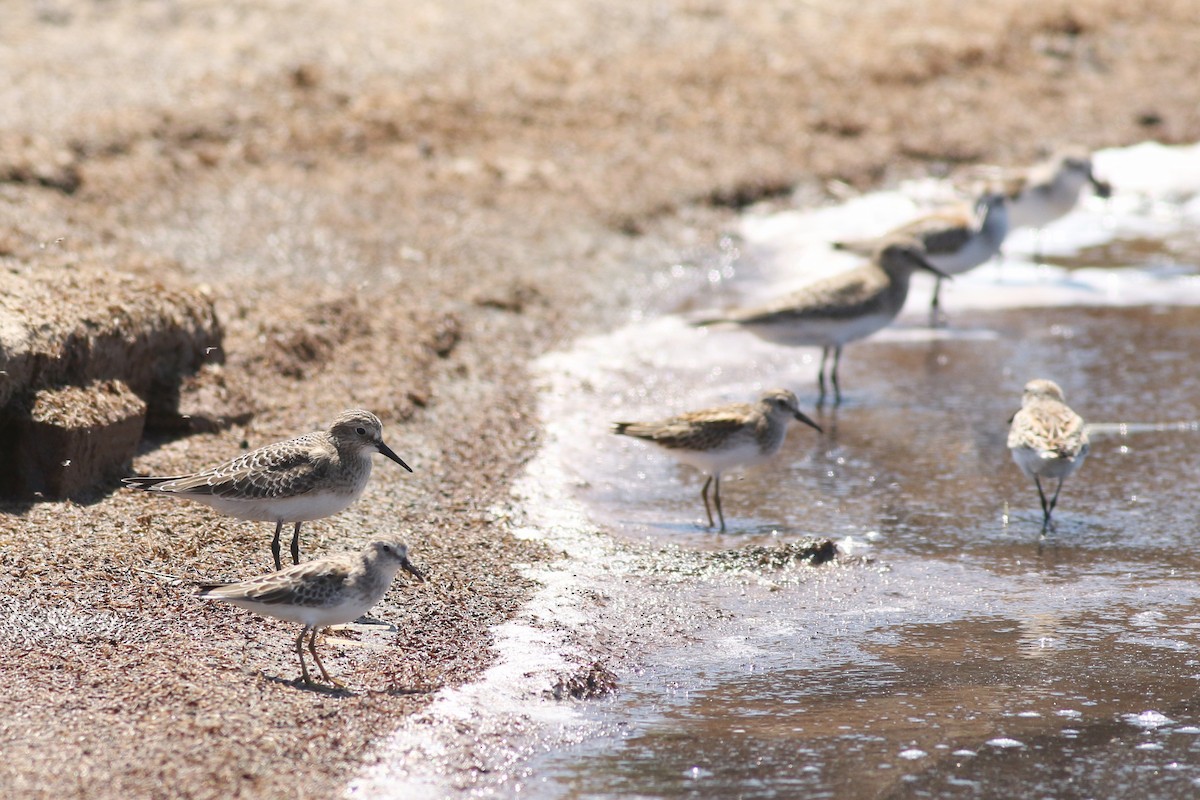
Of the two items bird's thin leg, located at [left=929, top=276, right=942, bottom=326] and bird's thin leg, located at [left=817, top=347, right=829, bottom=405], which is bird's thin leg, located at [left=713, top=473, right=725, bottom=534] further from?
bird's thin leg, located at [left=929, top=276, right=942, bottom=326]

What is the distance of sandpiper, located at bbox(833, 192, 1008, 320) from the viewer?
13.1 metres

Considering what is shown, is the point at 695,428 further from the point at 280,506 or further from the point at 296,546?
the point at 280,506

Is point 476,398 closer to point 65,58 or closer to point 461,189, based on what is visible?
point 461,189

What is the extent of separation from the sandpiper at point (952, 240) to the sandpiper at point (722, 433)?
4.70 m

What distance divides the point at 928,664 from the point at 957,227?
24.6 ft

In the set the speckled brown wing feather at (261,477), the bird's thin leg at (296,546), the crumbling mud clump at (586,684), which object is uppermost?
the speckled brown wing feather at (261,477)

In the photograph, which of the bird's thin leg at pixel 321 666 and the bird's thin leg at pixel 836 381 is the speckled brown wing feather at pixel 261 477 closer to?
the bird's thin leg at pixel 321 666

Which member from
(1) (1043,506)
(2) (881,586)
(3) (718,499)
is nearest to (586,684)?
(2) (881,586)

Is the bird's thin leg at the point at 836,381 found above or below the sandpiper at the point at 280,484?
below

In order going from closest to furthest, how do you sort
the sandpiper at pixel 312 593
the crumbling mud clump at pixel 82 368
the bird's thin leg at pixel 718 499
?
1. the sandpiper at pixel 312 593
2. the crumbling mud clump at pixel 82 368
3. the bird's thin leg at pixel 718 499

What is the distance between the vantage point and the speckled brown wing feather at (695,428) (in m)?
8.31

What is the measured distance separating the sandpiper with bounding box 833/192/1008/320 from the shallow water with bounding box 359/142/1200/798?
1.60 feet

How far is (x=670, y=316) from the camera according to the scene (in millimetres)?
12539

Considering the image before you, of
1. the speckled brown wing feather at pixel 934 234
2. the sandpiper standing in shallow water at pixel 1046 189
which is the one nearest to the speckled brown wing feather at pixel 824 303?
the speckled brown wing feather at pixel 934 234
